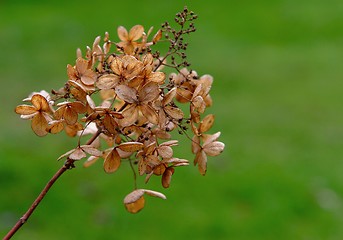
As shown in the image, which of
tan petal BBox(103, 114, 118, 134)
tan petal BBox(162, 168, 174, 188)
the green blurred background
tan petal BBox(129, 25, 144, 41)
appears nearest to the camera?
tan petal BBox(103, 114, 118, 134)

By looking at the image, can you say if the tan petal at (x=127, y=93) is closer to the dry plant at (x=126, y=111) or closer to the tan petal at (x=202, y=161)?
the dry plant at (x=126, y=111)

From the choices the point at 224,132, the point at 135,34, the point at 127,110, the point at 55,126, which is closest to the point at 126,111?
the point at 127,110

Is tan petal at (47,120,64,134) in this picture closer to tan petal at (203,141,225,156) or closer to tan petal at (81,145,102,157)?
tan petal at (81,145,102,157)

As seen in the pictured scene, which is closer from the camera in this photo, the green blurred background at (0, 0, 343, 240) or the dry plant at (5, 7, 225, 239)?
the dry plant at (5, 7, 225, 239)

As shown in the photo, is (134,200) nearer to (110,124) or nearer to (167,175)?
(167,175)

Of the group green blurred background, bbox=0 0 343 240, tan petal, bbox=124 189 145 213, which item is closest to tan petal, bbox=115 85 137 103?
tan petal, bbox=124 189 145 213

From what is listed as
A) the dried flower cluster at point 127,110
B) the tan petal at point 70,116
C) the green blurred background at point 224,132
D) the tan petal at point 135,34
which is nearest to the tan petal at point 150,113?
the dried flower cluster at point 127,110

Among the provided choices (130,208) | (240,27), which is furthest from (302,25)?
(130,208)
